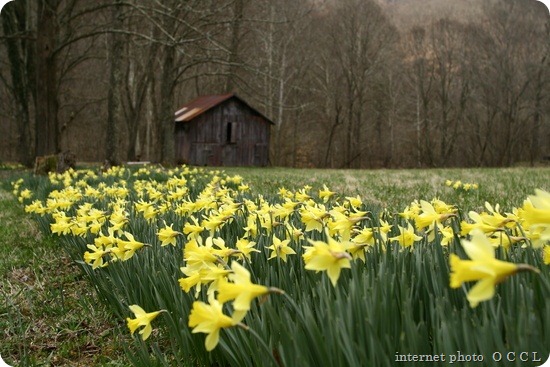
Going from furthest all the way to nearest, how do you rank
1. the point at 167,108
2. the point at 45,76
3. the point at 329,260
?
the point at 167,108
the point at 45,76
the point at 329,260

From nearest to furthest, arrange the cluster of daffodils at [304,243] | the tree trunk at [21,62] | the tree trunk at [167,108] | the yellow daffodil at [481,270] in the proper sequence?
the yellow daffodil at [481,270]
the cluster of daffodils at [304,243]
the tree trunk at [21,62]
the tree trunk at [167,108]

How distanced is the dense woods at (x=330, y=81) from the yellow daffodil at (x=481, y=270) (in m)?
15.2

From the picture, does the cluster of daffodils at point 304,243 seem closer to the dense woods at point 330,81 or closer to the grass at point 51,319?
the grass at point 51,319

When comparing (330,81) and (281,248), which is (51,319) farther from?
(330,81)

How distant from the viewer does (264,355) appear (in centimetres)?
111

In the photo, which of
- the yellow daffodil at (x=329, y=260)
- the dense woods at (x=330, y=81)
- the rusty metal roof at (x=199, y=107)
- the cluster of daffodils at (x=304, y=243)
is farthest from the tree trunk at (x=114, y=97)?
the yellow daffodil at (x=329, y=260)

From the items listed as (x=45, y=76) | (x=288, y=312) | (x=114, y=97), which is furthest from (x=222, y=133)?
(x=288, y=312)

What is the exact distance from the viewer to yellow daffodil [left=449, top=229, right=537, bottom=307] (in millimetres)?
765

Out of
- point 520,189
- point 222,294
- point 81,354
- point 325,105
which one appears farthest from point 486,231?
point 325,105

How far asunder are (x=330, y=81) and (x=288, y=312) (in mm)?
32631

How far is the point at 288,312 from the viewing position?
4.37ft

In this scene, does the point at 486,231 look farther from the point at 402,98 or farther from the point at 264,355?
the point at 402,98

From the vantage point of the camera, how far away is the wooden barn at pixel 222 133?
26422mm

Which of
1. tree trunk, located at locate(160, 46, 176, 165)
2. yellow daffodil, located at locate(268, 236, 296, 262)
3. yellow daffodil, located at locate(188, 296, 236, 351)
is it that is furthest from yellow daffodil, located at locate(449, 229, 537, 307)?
tree trunk, located at locate(160, 46, 176, 165)
